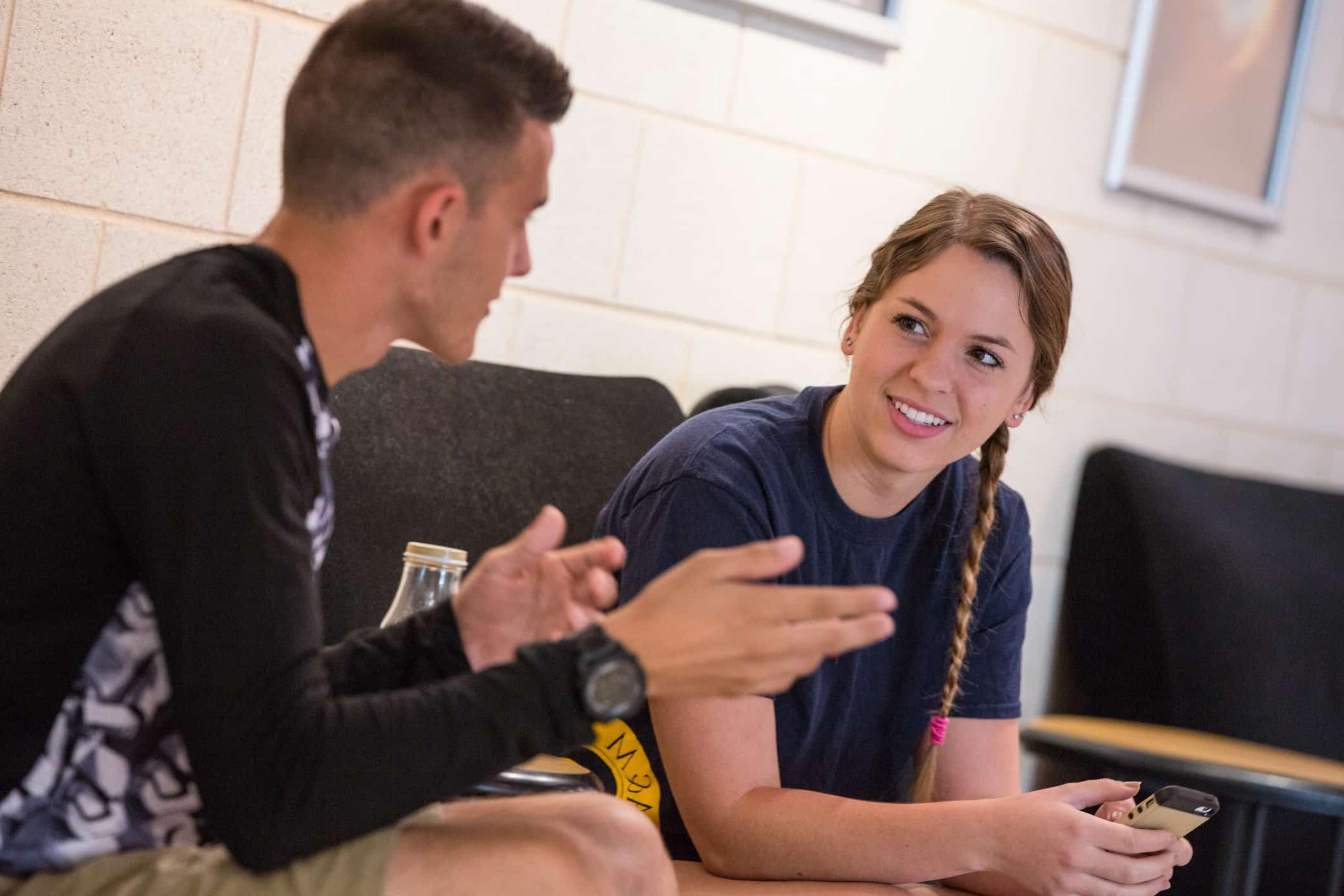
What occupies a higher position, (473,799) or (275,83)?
(275,83)

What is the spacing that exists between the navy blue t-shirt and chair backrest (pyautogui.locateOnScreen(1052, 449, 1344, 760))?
2.63ft

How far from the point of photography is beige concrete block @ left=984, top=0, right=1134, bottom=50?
261cm

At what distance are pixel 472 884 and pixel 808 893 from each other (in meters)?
0.55

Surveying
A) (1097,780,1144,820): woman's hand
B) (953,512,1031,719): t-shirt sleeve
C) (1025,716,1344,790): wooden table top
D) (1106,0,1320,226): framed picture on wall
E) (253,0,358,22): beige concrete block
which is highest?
(1106,0,1320,226): framed picture on wall

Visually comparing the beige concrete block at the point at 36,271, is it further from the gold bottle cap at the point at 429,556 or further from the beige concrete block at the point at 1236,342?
the beige concrete block at the point at 1236,342

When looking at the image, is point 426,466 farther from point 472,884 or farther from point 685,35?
point 472,884

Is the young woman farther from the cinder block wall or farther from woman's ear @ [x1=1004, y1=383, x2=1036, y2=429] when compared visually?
the cinder block wall

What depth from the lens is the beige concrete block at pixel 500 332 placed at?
2250mm

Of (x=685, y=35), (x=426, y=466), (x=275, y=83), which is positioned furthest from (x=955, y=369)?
(x=275, y=83)

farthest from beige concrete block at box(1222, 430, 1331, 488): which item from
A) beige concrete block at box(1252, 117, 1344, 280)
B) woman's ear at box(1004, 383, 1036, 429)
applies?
woman's ear at box(1004, 383, 1036, 429)

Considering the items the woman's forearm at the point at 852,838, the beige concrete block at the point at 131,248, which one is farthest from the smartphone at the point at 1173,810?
the beige concrete block at the point at 131,248

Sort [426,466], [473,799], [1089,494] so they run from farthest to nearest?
[1089,494] → [426,466] → [473,799]

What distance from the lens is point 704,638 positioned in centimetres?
96

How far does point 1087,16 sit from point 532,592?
6.38 ft
